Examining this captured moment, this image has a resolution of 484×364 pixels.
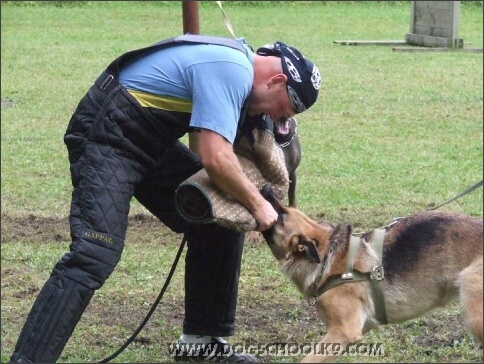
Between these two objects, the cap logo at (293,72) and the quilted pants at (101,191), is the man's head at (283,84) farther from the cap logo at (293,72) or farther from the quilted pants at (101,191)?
the quilted pants at (101,191)

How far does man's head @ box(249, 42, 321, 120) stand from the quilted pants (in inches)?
18.1

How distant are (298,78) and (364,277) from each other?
1060 mm

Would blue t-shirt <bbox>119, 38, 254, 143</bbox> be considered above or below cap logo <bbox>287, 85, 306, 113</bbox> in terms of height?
above

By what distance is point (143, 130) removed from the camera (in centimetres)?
484

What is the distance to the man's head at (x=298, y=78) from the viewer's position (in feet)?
15.6

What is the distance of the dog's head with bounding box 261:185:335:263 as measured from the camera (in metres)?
4.94

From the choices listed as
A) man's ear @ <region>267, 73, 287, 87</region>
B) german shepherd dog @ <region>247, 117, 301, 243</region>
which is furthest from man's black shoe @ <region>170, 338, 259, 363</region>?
man's ear @ <region>267, 73, 287, 87</region>

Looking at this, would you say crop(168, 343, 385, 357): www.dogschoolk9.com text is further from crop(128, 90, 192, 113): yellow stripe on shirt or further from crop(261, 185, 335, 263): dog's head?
crop(128, 90, 192, 113): yellow stripe on shirt

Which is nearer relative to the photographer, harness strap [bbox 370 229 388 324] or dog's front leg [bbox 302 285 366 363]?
dog's front leg [bbox 302 285 366 363]

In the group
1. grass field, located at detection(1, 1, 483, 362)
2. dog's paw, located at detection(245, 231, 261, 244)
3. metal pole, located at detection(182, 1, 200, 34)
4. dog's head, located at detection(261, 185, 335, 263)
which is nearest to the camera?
dog's head, located at detection(261, 185, 335, 263)

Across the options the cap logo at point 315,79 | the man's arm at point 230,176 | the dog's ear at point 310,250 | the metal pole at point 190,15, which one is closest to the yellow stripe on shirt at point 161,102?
the man's arm at point 230,176

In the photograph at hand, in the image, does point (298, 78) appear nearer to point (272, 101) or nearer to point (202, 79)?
point (272, 101)

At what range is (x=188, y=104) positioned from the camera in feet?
15.8

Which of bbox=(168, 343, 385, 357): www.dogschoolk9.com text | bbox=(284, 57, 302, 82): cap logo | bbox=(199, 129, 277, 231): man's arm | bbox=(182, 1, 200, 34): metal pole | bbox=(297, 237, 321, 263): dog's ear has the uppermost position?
bbox=(284, 57, 302, 82): cap logo
